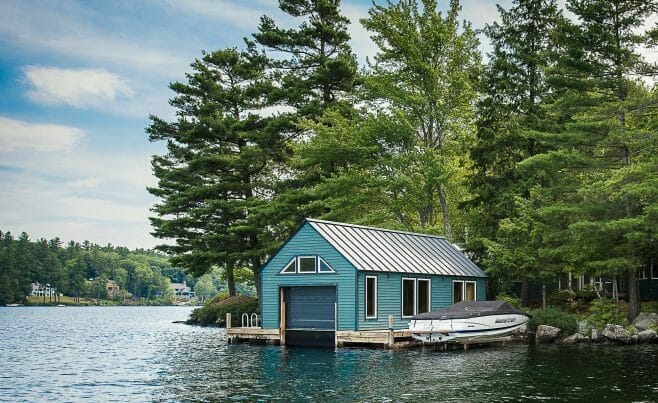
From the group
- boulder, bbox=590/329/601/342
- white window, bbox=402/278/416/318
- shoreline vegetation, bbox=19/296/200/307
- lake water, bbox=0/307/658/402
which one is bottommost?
shoreline vegetation, bbox=19/296/200/307

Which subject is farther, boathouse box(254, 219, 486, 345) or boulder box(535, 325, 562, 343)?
boulder box(535, 325, 562, 343)

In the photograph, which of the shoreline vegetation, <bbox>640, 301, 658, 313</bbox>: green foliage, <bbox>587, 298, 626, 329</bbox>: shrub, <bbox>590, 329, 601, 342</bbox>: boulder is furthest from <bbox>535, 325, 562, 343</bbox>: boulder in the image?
the shoreline vegetation

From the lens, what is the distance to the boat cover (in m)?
33.5

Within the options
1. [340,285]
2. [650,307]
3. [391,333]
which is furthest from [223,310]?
[650,307]

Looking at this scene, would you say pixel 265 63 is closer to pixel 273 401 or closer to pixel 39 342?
pixel 39 342

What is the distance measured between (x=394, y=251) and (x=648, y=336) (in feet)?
41.1

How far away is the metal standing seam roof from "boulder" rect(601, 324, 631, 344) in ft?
26.7

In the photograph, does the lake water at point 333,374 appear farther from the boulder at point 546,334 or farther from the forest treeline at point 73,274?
the forest treeline at point 73,274

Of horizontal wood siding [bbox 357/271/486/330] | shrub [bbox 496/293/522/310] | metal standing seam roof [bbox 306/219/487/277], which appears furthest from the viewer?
shrub [bbox 496/293/522/310]

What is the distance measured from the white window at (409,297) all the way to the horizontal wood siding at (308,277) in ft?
13.6

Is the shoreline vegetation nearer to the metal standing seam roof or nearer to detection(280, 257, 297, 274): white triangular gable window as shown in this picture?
the metal standing seam roof

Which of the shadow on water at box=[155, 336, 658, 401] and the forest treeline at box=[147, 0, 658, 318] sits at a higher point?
the forest treeline at box=[147, 0, 658, 318]

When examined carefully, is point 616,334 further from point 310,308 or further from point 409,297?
point 310,308

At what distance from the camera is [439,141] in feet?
165
